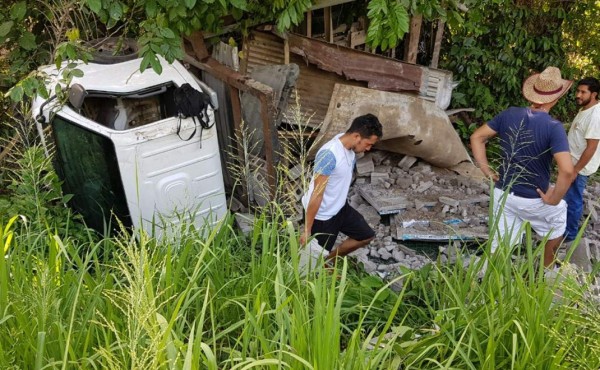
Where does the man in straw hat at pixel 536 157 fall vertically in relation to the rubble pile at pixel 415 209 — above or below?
above

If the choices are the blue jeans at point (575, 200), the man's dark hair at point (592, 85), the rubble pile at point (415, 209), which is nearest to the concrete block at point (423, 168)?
the rubble pile at point (415, 209)

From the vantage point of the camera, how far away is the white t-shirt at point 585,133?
4.58 meters

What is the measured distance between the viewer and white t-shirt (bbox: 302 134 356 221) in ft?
12.8

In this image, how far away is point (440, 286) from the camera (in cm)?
323

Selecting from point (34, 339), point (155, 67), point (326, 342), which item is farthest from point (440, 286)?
point (155, 67)

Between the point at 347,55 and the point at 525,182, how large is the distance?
2896 mm

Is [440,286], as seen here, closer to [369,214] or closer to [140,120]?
[369,214]

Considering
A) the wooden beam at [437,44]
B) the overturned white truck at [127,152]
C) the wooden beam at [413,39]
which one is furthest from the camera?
the wooden beam at [437,44]

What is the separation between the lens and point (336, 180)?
162 inches

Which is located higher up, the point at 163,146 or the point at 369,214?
the point at 163,146

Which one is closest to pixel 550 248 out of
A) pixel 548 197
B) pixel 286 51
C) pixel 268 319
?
pixel 548 197

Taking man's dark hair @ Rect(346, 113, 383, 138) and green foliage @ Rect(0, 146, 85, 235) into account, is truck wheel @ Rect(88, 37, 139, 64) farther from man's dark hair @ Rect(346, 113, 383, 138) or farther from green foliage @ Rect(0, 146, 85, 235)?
man's dark hair @ Rect(346, 113, 383, 138)

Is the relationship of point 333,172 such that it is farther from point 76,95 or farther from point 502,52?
point 502,52

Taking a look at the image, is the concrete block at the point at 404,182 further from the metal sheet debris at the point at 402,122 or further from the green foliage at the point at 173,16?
the green foliage at the point at 173,16
